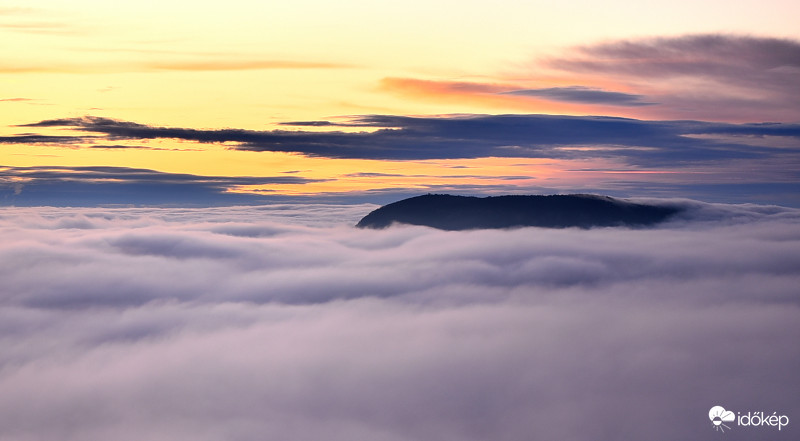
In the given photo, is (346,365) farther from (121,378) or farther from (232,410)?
(121,378)

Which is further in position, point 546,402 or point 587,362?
point 587,362

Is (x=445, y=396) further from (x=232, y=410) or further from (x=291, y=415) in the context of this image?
(x=232, y=410)

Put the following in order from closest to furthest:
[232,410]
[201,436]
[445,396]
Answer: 1. [201,436]
2. [232,410]
3. [445,396]

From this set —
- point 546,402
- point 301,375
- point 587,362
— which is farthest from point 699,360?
point 301,375

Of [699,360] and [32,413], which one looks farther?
[699,360]

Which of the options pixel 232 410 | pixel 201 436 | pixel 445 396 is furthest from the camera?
pixel 445 396

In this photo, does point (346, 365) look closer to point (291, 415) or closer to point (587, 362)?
Answer: point (291, 415)

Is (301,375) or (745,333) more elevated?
(745,333)

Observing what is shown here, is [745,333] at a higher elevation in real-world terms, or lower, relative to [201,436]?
higher

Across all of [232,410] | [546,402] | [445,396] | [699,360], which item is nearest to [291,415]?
[232,410]
